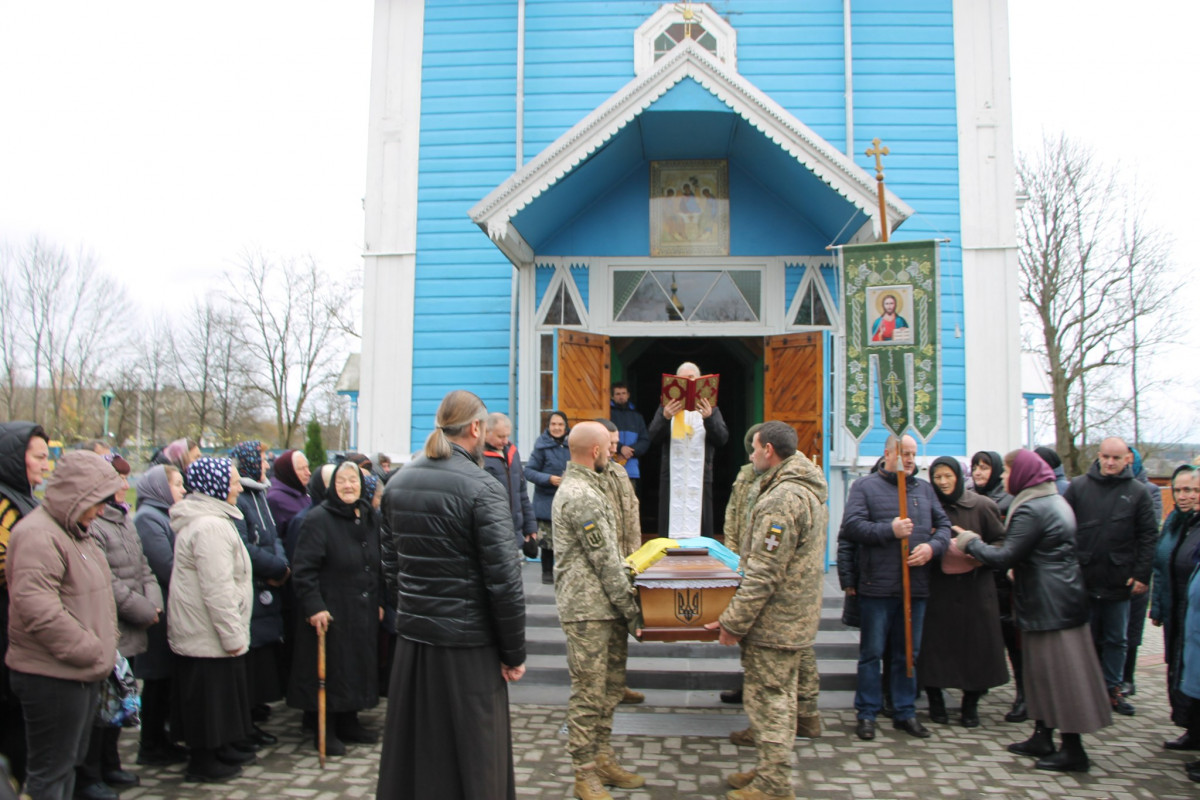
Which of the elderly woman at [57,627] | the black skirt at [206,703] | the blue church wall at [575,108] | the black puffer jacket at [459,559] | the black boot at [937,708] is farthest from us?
the blue church wall at [575,108]

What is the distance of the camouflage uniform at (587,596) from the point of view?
4.38 metres

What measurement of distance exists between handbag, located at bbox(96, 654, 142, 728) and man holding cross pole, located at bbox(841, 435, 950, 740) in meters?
4.25

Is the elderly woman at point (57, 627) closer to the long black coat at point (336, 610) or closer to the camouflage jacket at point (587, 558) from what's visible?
the long black coat at point (336, 610)

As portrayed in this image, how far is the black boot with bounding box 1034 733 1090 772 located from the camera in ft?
16.1

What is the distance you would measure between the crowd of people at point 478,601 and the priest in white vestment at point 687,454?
1359 mm

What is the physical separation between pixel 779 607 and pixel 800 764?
1255 mm

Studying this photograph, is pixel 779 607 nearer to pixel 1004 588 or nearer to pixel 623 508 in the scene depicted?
pixel 623 508

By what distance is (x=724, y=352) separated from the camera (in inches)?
512

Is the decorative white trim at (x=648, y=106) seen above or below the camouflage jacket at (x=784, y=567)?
above

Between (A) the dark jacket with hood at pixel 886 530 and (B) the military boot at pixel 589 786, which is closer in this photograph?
(B) the military boot at pixel 589 786

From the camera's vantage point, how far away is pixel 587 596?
4.46 m

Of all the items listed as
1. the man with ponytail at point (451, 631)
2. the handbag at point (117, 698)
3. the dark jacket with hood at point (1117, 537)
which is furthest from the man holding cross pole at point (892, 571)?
the handbag at point (117, 698)

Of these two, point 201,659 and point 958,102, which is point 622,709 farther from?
point 958,102

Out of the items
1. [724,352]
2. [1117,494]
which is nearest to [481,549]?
[1117,494]
